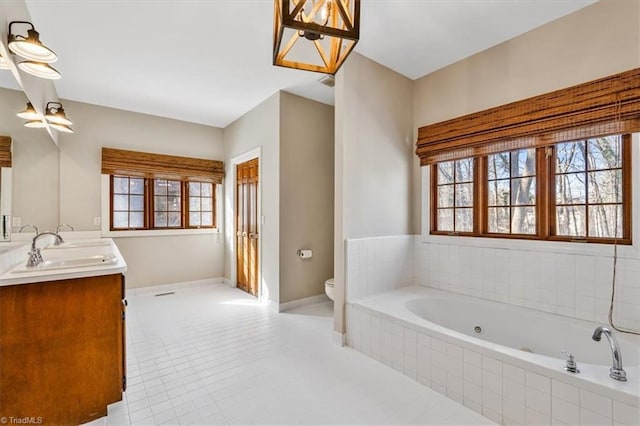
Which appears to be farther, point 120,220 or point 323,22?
point 120,220

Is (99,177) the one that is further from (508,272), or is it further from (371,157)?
(508,272)

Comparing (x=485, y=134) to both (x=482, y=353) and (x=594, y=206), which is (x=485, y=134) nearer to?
(x=594, y=206)

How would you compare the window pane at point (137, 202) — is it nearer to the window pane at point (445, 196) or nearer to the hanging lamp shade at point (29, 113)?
the hanging lamp shade at point (29, 113)

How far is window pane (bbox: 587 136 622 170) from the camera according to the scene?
7.03ft

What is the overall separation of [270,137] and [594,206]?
3421 millimetres

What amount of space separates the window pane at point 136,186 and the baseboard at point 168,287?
1.51 meters

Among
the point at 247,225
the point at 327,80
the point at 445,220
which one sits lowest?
the point at 247,225

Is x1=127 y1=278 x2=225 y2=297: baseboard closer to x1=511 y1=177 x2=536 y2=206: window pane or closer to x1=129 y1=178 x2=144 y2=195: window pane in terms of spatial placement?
x1=129 y1=178 x2=144 y2=195: window pane

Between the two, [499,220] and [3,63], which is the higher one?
[3,63]

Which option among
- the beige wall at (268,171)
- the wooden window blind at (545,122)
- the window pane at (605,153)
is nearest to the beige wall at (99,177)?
the beige wall at (268,171)

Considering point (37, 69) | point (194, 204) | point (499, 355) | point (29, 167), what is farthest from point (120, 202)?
point (499, 355)

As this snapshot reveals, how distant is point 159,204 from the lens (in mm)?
4727

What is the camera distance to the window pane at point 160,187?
467cm

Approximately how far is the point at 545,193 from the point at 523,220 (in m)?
0.29
